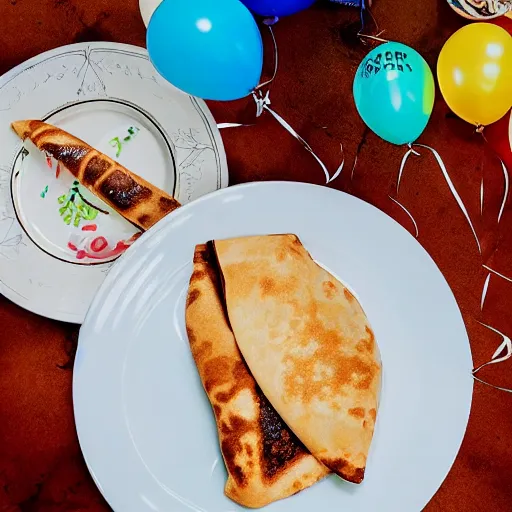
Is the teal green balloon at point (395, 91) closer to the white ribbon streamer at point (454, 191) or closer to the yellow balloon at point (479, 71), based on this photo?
the yellow balloon at point (479, 71)

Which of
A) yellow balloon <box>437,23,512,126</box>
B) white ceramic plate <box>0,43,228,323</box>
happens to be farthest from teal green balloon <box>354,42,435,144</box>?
white ceramic plate <box>0,43,228,323</box>

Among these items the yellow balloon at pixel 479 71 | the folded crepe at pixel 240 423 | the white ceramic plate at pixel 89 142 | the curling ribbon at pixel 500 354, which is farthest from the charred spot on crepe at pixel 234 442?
the yellow balloon at pixel 479 71

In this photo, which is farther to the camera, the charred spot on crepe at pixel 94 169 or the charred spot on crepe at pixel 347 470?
the charred spot on crepe at pixel 94 169

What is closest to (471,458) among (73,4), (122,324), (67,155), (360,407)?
(360,407)

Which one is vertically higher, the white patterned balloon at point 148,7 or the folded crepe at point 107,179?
Answer: the white patterned balloon at point 148,7

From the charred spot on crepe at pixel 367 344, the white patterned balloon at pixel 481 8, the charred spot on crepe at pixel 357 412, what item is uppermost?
the white patterned balloon at pixel 481 8

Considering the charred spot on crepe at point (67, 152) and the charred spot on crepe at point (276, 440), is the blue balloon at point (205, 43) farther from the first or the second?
the charred spot on crepe at point (276, 440)

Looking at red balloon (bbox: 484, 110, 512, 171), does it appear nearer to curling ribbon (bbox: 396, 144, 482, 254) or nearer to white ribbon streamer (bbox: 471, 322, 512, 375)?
curling ribbon (bbox: 396, 144, 482, 254)
